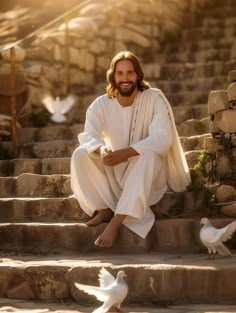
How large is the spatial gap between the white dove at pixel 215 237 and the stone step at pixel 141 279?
8cm

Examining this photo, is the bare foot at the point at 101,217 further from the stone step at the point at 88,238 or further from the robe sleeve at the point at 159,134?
the robe sleeve at the point at 159,134

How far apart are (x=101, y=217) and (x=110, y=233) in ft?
1.04

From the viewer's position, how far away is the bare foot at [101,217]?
604 cm

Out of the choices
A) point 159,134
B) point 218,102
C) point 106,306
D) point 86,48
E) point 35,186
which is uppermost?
point 86,48

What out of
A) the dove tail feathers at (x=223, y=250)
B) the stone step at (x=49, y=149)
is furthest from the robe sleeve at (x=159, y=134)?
the stone step at (x=49, y=149)

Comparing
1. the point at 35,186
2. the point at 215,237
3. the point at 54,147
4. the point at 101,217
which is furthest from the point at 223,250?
the point at 54,147

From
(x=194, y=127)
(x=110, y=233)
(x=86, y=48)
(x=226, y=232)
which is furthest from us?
(x=86, y=48)

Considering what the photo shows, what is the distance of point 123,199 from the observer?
5.86 metres

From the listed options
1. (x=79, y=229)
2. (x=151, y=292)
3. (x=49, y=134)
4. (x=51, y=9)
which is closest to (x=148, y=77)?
(x=49, y=134)

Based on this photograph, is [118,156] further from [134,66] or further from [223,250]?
[223,250]

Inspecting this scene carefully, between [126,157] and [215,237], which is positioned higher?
[126,157]

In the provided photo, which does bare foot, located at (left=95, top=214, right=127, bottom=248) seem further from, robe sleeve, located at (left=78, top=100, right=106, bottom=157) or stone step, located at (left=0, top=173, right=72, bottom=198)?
stone step, located at (left=0, top=173, right=72, bottom=198)

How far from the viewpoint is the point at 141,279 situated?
5.06 metres

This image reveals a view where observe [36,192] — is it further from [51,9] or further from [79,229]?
[51,9]
